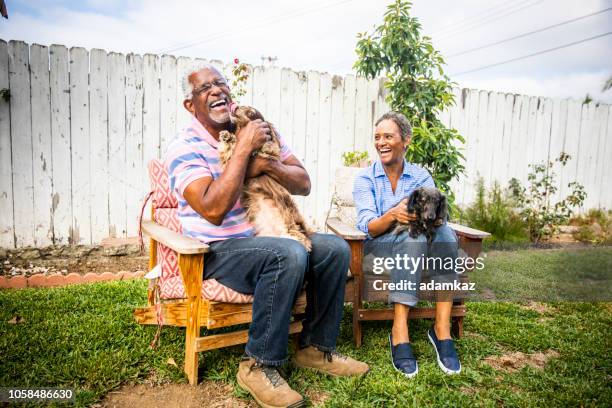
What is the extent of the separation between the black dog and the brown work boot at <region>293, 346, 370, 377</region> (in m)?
0.81

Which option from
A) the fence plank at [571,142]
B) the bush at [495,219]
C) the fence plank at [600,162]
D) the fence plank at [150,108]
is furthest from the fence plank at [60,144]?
the fence plank at [600,162]

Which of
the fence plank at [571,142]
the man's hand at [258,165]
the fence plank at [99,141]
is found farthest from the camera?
the fence plank at [571,142]

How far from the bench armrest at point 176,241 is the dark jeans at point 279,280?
0.14m

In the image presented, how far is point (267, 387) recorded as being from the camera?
1.90m

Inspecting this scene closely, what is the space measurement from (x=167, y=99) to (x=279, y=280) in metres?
3.24

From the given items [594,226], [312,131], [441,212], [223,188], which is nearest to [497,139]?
[594,226]

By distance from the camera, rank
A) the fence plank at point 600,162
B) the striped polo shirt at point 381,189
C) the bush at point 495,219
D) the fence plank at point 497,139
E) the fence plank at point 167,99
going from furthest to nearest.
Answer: the fence plank at point 600,162
the fence plank at point 497,139
the bush at point 495,219
the fence plank at point 167,99
the striped polo shirt at point 381,189

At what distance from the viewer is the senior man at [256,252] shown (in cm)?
192

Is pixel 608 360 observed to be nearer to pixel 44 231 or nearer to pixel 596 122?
pixel 44 231

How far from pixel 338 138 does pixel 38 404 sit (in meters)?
4.02

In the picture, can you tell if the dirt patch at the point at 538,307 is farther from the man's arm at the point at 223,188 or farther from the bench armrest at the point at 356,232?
the man's arm at the point at 223,188

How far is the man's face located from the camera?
219 cm

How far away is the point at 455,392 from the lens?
2055mm

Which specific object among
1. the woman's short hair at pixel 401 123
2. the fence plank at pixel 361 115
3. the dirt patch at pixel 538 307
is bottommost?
the dirt patch at pixel 538 307
